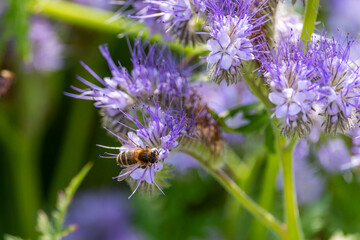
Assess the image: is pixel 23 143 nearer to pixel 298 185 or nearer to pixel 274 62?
pixel 298 185

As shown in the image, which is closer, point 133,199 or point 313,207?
point 313,207

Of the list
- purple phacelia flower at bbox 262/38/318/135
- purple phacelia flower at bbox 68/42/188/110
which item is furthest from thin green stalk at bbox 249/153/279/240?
purple phacelia flower at bbox 262/38/318/135

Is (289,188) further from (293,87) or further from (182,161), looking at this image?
(182,161)

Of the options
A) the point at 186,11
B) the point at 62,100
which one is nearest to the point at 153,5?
the point at 186,11

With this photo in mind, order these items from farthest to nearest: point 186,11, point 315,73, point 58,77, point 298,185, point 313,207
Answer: point 58,77
point 298,185
point 313,207
point 186,11
point 315,73

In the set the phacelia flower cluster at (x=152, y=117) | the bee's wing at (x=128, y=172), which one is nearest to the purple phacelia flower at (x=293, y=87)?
the phacelia flower cluster at (x=152, y=117)

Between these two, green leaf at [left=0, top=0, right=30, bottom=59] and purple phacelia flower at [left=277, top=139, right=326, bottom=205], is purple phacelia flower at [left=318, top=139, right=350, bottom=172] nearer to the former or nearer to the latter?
purple phacelia flower at [left=277, top=139, right=326, bottom=205]
